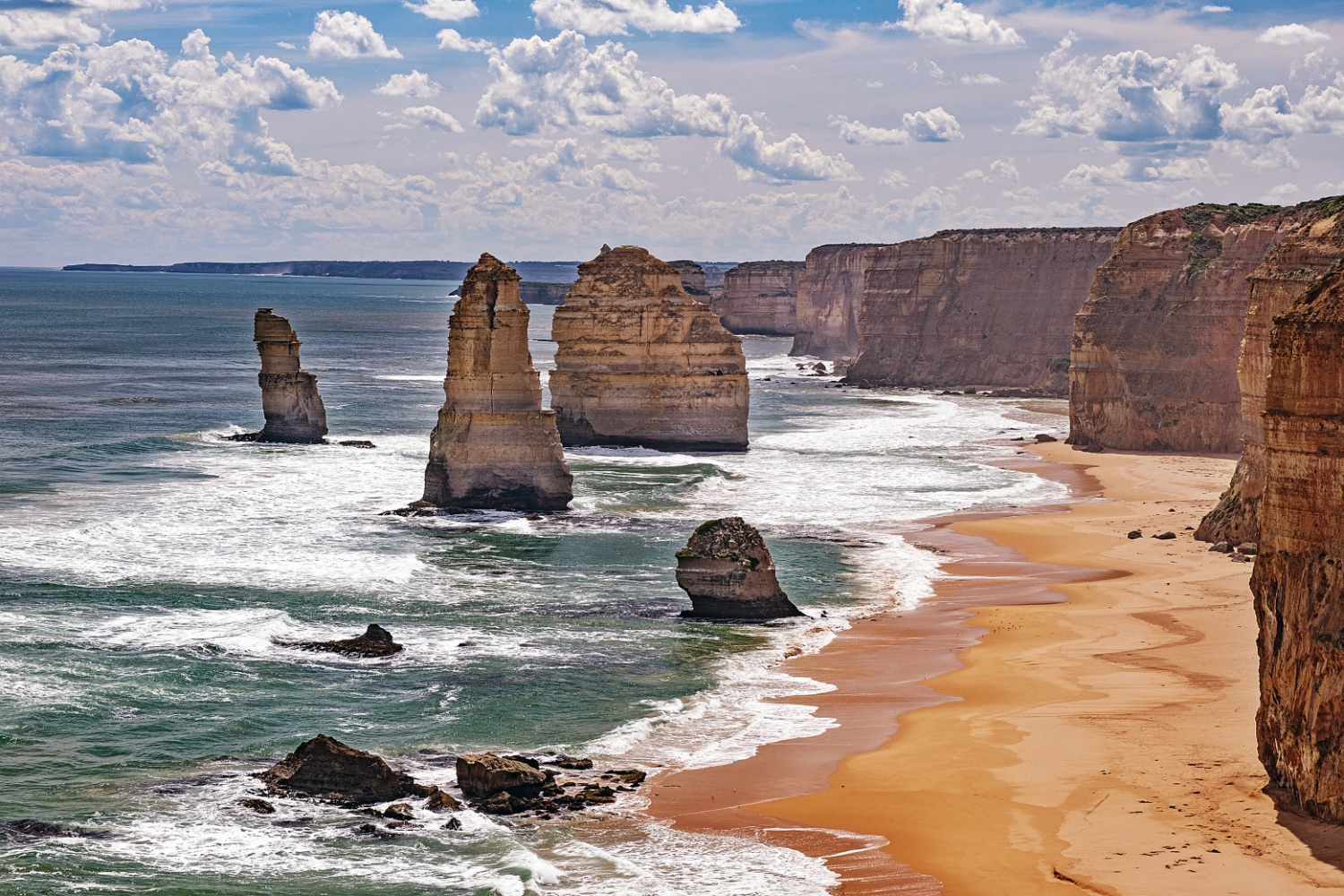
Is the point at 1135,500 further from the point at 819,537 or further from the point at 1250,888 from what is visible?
the point at 1250,888

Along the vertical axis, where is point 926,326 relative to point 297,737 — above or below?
above

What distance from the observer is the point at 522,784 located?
63.6 feet

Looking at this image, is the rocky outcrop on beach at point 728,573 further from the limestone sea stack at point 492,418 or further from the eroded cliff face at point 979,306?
the eroded cliff face at point 979,306

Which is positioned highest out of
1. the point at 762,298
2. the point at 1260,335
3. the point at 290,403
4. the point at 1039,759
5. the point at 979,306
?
the point at 762,298

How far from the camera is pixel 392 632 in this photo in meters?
29.4

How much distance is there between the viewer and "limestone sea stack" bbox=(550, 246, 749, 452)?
204ft

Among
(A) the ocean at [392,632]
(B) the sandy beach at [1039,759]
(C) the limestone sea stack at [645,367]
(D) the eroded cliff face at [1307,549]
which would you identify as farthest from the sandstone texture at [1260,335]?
(C) the limestone sea stack at [645,367]

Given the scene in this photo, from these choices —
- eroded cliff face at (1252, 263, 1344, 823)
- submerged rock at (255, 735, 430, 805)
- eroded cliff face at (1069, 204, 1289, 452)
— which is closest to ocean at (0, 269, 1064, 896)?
submerged rock at (255, 735, 430, 805)

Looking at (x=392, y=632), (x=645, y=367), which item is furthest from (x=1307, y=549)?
(x=645, y=367)

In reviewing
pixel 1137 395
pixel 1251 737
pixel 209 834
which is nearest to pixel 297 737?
pixel 209 834

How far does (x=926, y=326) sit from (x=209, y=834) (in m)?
94.0

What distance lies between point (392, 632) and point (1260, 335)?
2264cm

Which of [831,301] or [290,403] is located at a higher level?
[831,301]

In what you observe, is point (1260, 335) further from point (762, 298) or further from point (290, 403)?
point (762, 298)
